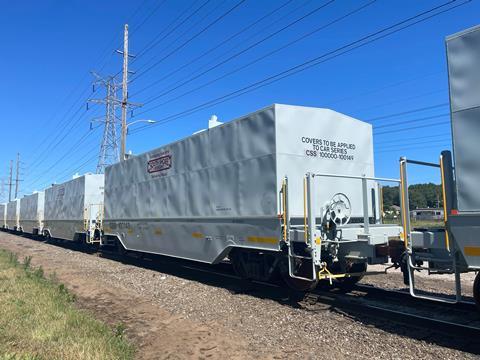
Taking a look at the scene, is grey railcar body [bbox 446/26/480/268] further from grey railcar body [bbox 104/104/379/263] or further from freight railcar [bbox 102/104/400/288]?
grey railcar body [bbox 104/104/379/263]

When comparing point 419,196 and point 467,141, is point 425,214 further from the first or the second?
point 467,141

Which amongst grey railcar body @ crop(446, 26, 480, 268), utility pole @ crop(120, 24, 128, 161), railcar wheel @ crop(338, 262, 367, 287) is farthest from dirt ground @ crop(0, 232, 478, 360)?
utility pole @ crop(120, 24, 128, 161)

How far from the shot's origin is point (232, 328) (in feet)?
21.6

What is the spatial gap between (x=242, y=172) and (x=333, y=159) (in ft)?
6.71

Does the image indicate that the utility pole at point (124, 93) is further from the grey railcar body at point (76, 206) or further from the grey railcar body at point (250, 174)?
the grey railcar body at point (250, 174)

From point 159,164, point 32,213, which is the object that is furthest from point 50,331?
point 32,213

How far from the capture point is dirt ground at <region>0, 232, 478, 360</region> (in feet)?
17.8

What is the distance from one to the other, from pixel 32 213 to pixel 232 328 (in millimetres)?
33341

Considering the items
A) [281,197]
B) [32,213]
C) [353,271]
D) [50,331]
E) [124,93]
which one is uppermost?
[124,93]

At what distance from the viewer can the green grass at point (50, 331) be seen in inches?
194

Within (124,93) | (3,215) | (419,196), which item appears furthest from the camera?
(3,215)

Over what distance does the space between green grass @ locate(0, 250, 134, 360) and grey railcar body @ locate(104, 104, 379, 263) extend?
11.3 ft

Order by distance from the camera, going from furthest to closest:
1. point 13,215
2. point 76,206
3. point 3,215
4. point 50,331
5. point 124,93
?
point 3,215, point 13,215, point 124,93, point 76,206, point 50,331

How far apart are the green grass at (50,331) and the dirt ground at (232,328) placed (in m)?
0.41
